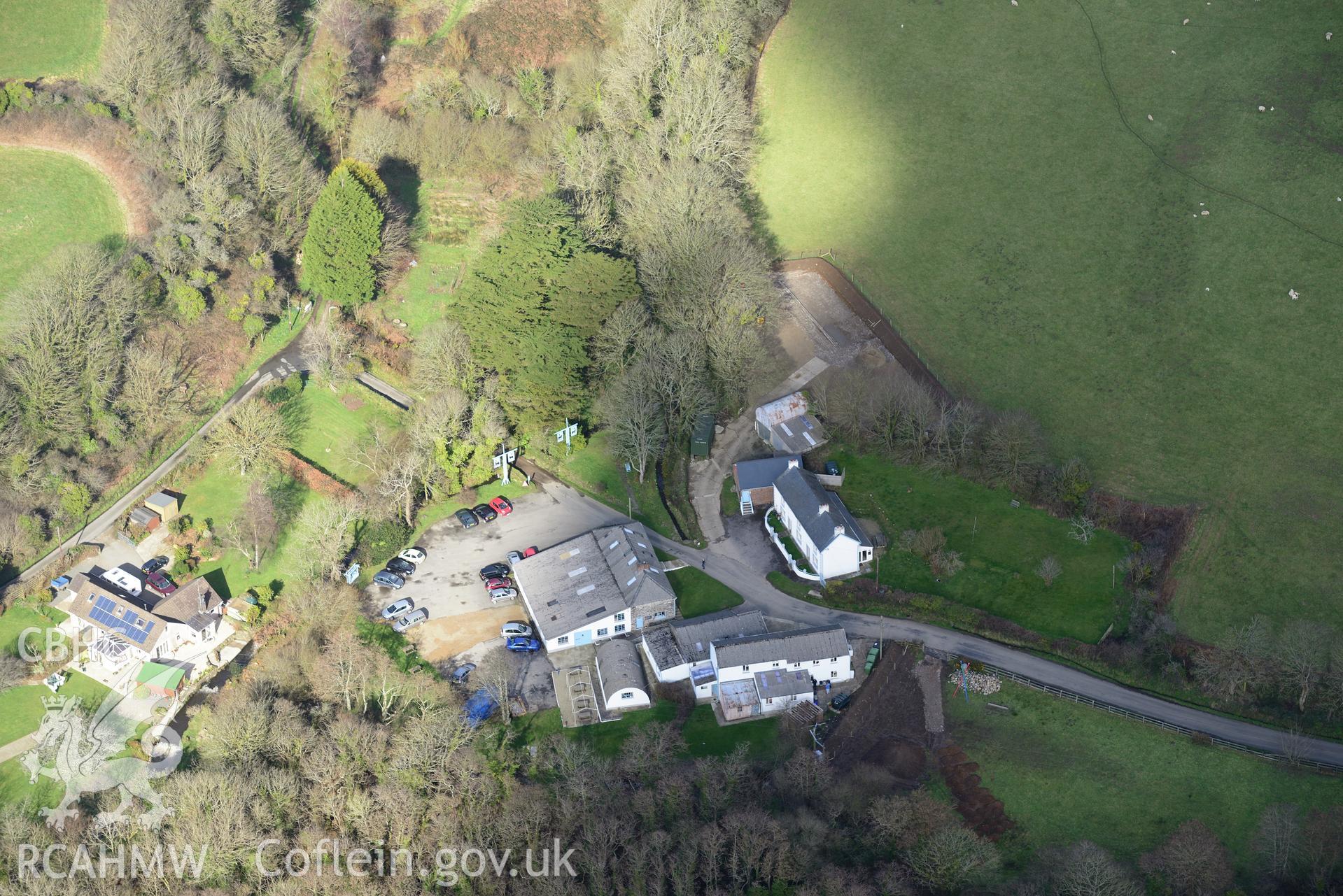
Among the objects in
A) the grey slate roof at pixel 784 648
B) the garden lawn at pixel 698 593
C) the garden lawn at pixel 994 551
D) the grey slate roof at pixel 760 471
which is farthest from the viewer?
the grey slate roof at pixel 760 471

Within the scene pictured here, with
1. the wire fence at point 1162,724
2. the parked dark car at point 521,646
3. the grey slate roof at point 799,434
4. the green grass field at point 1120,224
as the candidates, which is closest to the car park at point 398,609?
the parked dark car at point 521,646

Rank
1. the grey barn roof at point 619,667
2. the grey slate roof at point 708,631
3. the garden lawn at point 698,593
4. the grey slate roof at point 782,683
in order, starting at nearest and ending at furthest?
the grey slate roof at point 782,683 < the grey barn roof at point 619,667 < the grey slate roof at point 708,631 < the garden lawn at point 698,593

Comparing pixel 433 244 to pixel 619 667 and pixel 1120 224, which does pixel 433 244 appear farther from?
pixel 1120 224

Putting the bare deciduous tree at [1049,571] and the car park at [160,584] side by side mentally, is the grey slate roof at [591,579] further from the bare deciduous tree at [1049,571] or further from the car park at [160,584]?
the bare deciduous tree at [1049,571]

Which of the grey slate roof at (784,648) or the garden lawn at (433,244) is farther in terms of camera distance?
the garden lawn at (433,244)

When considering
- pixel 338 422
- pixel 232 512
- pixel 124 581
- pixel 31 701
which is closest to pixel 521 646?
pixel 232 512
